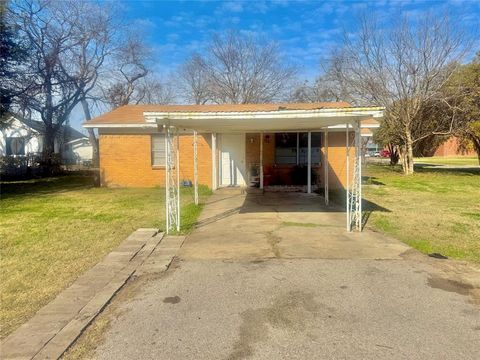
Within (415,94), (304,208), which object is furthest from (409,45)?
(304,208)

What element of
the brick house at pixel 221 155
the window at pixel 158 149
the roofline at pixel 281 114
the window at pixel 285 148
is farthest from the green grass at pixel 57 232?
the window at pixel 285 148

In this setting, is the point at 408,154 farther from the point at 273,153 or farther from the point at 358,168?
the point at 358,168

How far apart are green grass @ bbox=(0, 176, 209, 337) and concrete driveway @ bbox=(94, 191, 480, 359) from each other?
1.18 metres

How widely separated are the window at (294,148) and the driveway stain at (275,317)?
10.9m

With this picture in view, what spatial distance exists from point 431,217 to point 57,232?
887 cm

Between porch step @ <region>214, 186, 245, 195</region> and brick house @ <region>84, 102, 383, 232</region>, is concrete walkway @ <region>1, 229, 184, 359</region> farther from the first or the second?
brick house @ <region>84, 102, 383, 232</region>

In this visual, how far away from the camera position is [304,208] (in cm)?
1005

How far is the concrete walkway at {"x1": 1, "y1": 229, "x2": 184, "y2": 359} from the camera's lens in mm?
2979

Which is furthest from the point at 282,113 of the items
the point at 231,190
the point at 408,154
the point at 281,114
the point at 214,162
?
the point at 408,154

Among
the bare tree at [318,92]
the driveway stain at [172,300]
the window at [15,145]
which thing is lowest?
the driveway stain at [172,300]

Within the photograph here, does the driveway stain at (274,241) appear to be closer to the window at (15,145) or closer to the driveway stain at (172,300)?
the driveway stain at (172,300)

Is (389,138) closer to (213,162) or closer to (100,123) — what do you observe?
(213,162)

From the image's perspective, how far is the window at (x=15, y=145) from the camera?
29.7 metres

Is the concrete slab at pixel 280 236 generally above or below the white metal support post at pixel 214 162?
below
